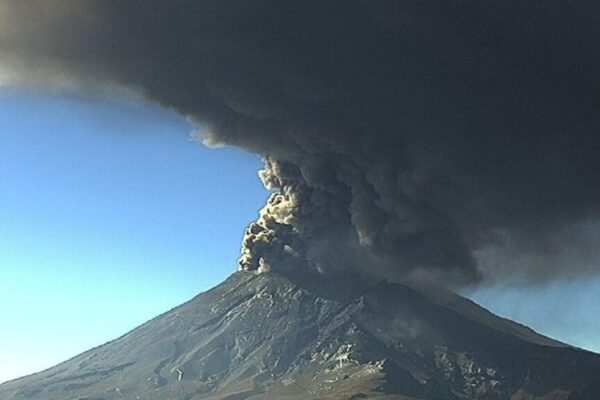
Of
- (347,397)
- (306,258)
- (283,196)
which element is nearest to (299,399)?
(347,397)

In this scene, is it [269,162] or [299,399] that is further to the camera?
[299,399]

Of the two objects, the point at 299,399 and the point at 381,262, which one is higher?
the point at 381,262

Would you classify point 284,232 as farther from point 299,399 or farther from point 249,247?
point 299,399

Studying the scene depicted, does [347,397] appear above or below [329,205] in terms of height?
below

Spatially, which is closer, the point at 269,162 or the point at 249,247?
the point at 269,162

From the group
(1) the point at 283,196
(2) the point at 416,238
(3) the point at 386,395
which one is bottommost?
(3) the point at 386,395

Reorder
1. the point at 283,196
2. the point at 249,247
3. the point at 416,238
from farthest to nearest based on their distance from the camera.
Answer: the point at 249,247 → the point at 283,196 → the point at 416,238

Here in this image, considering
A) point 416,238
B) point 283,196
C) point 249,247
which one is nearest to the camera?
point 416,238

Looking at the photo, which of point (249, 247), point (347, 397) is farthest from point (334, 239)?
point (347, 397)

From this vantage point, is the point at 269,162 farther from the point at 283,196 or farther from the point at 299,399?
the point at 299,399
